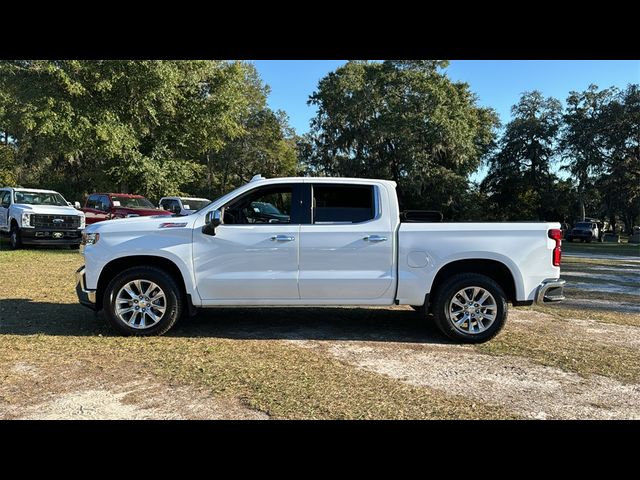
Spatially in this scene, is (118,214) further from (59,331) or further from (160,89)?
(59,331)

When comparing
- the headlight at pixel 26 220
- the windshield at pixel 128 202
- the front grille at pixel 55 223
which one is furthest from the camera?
the windshield at pixel 128 202

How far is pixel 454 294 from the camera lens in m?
5.72

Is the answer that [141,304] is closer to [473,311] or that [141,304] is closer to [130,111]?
[473,311]

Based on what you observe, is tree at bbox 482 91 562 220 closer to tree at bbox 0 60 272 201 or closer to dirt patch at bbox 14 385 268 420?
tree at bbox 0 60 272 201

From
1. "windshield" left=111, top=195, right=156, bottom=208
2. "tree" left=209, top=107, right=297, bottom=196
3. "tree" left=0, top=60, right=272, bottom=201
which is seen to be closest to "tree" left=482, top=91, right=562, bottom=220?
"tree" left=209, top=107, right=297, bottom=196

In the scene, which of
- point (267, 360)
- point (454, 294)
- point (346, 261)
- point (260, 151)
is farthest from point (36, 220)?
point (260, 151)

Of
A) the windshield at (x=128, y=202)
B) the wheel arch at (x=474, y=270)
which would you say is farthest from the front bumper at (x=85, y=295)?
the windshield at (x=128, y=202)

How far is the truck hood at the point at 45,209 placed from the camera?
A: 49.8 ft

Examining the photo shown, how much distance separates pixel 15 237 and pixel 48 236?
959mm

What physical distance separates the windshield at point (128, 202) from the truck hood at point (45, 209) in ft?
6.26

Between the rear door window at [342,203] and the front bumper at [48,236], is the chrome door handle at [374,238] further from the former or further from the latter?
the front bumper at [48,236]
